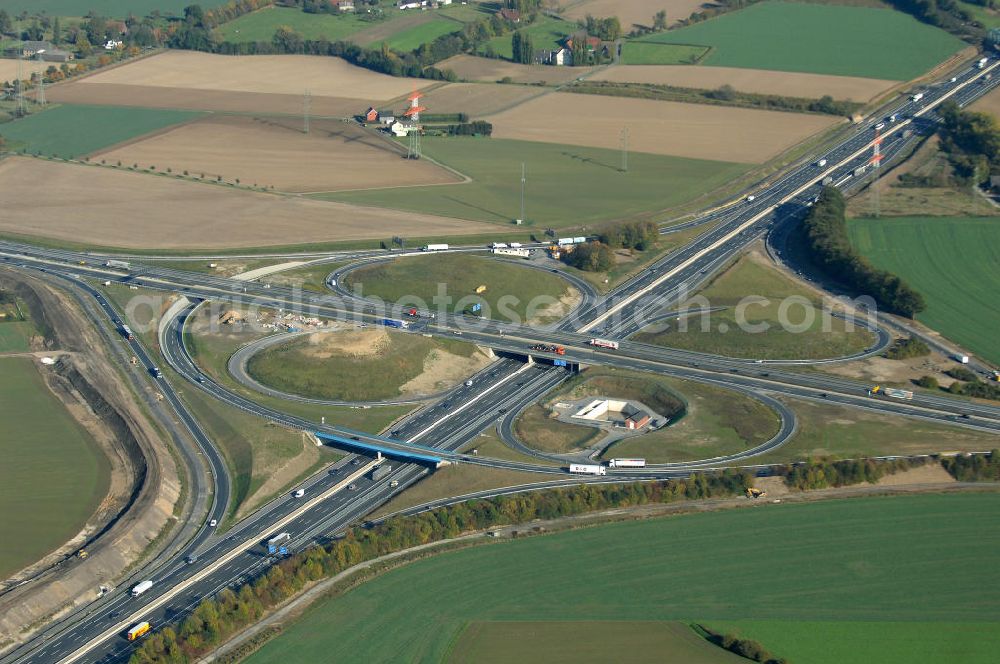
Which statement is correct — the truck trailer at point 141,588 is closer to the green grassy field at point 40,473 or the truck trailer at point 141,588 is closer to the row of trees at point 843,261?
the green grassy field at point 40,473

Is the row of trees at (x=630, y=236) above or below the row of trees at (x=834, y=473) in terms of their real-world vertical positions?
above

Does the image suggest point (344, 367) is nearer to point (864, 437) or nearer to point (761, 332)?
point (761, 332)

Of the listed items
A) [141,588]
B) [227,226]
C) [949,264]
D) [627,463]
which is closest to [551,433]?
[627,463]

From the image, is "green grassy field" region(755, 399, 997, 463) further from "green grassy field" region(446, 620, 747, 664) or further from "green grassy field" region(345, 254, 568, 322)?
"green grassy field" region(345, 254, 568, 322)

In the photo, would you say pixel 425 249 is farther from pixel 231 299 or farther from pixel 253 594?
pixel 253 594

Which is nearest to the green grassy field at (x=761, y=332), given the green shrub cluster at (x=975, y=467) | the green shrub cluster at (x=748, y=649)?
the green shrub cluster at (x=975, y=467)

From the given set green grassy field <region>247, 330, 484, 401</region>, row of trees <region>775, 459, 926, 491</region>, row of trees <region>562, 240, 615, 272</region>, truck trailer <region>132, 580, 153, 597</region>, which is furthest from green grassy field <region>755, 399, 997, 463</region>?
truck trailer <region>132, 580, 153, 597</region>
